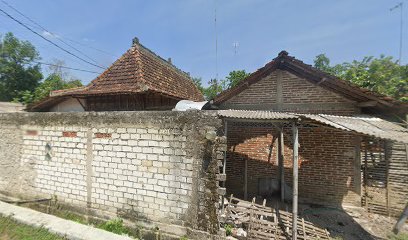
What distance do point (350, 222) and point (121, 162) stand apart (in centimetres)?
650

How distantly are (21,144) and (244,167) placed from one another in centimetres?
730

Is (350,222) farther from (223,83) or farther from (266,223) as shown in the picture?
(223,83)

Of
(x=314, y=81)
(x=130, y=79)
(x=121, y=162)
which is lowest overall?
(x=121, y=162)

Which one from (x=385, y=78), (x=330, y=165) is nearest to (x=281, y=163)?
(x=330, y=165)

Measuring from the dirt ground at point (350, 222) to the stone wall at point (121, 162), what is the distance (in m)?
3.79

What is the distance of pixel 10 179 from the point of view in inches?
262

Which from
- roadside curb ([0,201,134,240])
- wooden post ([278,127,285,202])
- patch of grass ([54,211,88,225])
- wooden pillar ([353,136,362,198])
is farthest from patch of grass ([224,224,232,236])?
wooden pillar ([353,136,362,198])

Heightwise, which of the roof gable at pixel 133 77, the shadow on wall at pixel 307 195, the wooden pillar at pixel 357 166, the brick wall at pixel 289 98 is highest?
the roof gable at pixel 133 77

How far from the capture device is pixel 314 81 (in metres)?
7.43

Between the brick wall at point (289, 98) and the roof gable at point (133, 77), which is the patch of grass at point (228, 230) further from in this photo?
the roof gable at point (133, 77)

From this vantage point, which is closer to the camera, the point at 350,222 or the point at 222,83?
the point at 350,222

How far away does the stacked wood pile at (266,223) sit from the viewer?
201 inches

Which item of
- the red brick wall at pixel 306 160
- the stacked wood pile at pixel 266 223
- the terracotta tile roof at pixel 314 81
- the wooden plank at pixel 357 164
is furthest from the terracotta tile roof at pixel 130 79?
the wooden plank at pixel 357 164

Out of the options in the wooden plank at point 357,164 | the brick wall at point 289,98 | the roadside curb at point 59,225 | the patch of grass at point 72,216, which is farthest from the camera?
the brick wall at point 289,98
